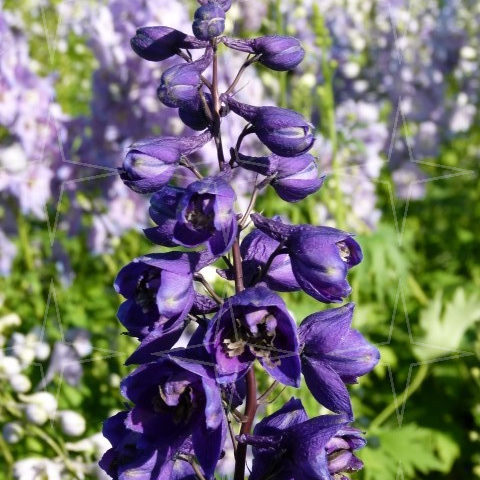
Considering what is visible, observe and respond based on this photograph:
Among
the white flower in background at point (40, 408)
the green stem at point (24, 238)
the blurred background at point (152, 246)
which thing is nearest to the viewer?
the white flower in background at point (40, 408)

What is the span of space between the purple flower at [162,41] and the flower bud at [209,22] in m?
0.05

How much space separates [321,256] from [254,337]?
17cm

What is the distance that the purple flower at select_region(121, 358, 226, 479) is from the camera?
48.9 inches

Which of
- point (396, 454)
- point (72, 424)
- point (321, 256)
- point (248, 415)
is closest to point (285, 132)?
point (321, 256)

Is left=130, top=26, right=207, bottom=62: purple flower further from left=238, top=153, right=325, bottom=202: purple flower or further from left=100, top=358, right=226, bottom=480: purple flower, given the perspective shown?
left=100, top=358, right=226, bottom=480: purple flower

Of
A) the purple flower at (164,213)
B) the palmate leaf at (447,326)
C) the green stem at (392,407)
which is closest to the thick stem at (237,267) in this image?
the purple flower at (164,213)

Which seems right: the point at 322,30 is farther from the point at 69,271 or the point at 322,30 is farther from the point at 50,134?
the point at 69,271

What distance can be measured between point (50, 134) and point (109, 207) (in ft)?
1.72

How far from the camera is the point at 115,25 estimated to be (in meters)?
3.62

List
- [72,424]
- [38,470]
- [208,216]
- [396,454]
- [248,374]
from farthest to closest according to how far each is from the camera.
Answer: [396,454]
[72,424]
[38,470]
[248,374]
[208,216]

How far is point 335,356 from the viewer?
1.35 m

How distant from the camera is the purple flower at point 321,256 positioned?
4.12 ft

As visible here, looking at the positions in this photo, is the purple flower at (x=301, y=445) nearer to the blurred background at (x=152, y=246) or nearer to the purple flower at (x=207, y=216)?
the purple flower at (x=207, y=216)

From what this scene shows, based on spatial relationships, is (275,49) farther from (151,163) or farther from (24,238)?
(24,238)
